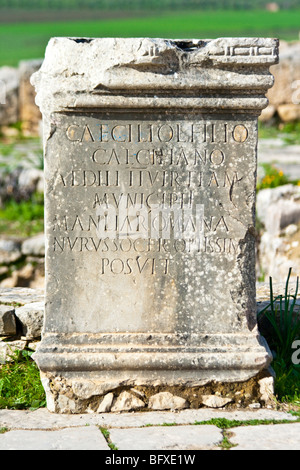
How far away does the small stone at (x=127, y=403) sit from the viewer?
141 inches

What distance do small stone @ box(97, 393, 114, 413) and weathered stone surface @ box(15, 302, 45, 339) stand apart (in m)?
0.70

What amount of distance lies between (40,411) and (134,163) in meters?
1.23

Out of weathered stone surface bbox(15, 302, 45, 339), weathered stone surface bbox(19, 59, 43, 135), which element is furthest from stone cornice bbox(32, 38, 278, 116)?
weathered stone surface bbox(19, 59, 43, 135)

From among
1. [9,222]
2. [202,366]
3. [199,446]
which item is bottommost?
[199,446]

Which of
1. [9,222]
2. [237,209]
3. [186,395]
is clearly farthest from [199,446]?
[9,222]

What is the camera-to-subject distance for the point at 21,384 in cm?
388

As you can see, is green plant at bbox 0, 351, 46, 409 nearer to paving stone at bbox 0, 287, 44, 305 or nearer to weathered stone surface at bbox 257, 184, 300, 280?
paving stone at bbox 0, 287, 44, 305

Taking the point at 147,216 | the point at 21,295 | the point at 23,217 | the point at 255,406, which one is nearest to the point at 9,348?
the point at 21,295

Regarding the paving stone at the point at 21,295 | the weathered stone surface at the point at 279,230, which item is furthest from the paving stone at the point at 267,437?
the weathered stone surface at the point at 279,230

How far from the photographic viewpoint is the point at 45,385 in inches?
142

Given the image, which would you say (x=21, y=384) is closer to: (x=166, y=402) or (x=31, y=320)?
(x=31, y=320)

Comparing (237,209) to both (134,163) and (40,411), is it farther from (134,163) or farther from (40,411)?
(40,411)

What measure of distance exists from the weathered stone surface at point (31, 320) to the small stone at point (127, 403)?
74 cm

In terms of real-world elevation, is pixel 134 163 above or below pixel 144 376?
above
